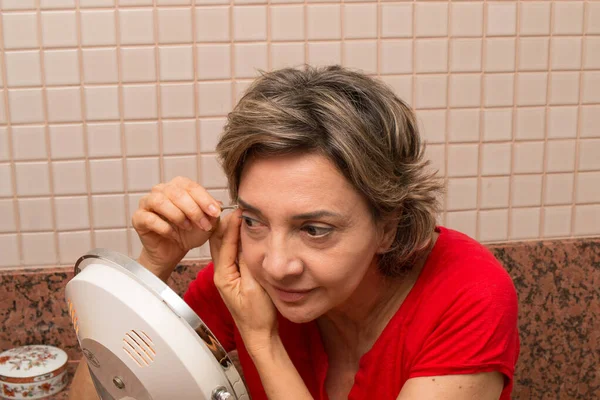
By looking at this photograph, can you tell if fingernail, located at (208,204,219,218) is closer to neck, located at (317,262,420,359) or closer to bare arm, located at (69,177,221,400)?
bare arm, located at (69,177,221,400)

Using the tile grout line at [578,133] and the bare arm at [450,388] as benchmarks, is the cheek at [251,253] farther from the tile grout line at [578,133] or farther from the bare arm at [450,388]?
the tile grout line at [578,133]

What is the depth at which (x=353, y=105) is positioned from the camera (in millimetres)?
1035

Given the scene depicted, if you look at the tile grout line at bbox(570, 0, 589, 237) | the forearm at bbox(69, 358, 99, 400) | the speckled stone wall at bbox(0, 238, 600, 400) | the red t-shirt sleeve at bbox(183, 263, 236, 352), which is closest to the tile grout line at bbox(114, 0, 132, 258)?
the speckled stone wall at bbox(0, 238, 600, 400)

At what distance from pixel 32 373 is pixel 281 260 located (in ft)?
2.42

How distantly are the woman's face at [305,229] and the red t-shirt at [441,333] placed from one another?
0.43 ft

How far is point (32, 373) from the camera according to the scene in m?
1.46

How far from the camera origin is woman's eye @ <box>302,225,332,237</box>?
1016 mm

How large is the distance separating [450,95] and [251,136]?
0.70 m

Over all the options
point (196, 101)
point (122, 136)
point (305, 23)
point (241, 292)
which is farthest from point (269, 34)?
point (241, 292)

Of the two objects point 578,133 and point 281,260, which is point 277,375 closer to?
point 281,260

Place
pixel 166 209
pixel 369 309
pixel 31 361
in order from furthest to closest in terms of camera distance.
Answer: pixel 31 361
pixel 369 309
pixel 166 209

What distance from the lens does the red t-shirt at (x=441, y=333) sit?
1.03 metres

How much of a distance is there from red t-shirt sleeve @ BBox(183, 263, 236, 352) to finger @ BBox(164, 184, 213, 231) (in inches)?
10.4

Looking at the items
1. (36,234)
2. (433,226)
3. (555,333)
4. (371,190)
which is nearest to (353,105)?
(371,190)
